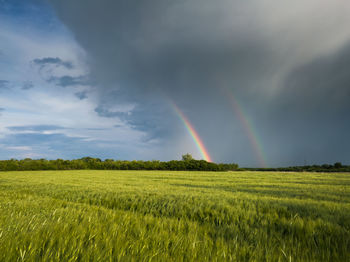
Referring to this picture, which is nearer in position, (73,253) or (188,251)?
(73,253)

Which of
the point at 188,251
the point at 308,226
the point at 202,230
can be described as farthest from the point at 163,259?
the point at 308,226

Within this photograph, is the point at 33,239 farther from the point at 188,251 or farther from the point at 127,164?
the point at 127,164

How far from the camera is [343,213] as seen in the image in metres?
2.81

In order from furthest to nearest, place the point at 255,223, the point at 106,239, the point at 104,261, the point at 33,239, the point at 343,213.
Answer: the point at 343,213 → the point at 255,223 → the point at 106,239 → the point at 33,239 → the point at 104,261

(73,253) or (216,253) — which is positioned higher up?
(73,253)

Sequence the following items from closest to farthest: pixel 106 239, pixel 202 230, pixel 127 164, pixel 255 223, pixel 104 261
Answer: pixel 104 261 < pixel 106 239 < pixel 202 230 < pixel 255 223 < pixel 127 164

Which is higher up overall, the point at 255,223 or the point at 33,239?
the point at 33,239

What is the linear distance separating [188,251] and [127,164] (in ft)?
124

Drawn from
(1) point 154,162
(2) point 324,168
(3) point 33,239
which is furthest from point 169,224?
(2) point 324,168

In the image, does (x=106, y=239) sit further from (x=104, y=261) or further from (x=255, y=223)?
(x=255, y=223)

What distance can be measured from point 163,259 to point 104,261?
409mm

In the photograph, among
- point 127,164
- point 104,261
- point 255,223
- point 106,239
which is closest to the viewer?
point 104,261

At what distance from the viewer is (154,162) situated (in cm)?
3738

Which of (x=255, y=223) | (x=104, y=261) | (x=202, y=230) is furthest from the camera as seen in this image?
(x=255, y=223)
